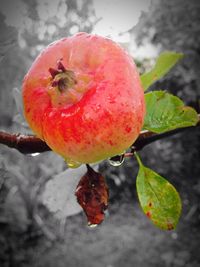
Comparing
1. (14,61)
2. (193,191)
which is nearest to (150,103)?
(14,61)

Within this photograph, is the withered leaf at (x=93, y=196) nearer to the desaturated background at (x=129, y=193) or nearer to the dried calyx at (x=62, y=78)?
the dried calyx at (x=62, y=78)

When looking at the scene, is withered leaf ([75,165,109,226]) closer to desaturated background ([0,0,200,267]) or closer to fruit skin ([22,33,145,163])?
fruit skin ([22,33,145,163])

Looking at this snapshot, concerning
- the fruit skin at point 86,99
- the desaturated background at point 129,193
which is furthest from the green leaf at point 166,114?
the desaturated background at point 129,193

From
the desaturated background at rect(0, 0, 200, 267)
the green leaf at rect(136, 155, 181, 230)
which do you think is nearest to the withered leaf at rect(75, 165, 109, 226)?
the green leaf at rect(136, 155, 181, 230)

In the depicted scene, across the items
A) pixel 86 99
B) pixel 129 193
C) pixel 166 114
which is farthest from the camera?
pixel 129 193

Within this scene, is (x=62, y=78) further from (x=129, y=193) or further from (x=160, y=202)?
(x=129, y=193)

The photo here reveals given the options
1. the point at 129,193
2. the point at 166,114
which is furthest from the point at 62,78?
the point at 129,193
